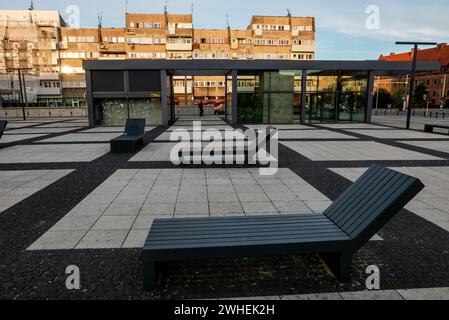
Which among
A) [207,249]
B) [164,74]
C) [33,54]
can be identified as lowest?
[207,249]

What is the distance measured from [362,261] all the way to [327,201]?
89.1 inches

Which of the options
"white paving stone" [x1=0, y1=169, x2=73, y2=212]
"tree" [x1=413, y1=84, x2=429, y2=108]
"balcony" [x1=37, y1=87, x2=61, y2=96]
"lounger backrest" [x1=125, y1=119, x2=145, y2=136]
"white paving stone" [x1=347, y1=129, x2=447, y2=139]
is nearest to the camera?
"white paving stone" [x1=0, y1=169, x2=73, y2=212]

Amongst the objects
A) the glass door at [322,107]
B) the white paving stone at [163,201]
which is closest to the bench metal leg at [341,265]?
the white paving stone at [163,201]

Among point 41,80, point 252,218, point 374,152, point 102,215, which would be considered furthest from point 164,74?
point 41,80

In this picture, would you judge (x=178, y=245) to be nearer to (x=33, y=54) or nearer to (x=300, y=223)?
(x=300, y=223)

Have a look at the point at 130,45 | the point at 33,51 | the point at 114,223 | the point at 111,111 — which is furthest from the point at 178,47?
the point at 114,223

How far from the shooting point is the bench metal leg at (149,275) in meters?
3.11

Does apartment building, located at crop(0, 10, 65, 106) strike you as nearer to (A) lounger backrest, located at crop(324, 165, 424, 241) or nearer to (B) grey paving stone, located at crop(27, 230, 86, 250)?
(B) grey paving stone, located at crop(27, 230, 86, 250)

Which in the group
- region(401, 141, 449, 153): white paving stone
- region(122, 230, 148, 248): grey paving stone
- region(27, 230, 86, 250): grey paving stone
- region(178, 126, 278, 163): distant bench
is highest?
region(178, 126, 278, 163): distant bench

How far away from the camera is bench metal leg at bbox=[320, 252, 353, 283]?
10.7ft

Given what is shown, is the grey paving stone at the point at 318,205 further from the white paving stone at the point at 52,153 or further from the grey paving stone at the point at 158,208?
the white paving stone at the point at 52,153

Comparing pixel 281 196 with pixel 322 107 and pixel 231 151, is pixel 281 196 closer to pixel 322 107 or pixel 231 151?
pixel 231 151

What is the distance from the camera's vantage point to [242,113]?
2481 centimetres

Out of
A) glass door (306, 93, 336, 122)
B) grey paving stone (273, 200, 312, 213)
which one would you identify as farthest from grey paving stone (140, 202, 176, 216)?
glass door (306, 93, 336, 122)
